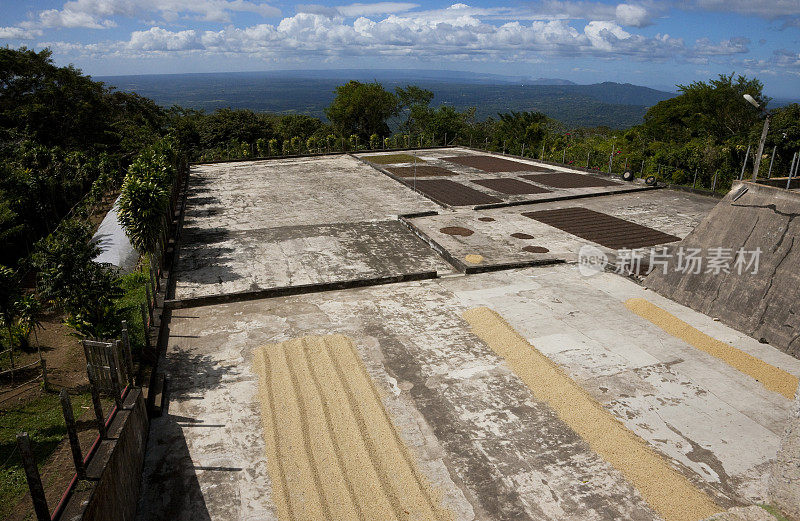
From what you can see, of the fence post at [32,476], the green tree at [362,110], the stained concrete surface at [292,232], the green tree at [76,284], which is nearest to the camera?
the fence post at [32,476]

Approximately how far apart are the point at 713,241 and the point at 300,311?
10272 mm

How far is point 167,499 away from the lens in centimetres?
611

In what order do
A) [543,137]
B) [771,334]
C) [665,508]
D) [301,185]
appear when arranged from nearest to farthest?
1. [665,508]
2. [771,334]
3. [301,185]
4. [543,137]

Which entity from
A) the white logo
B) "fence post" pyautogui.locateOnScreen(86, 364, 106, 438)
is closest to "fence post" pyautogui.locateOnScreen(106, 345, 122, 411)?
"fence post" pyautogui.locateOnScreen(86, 364, 106, 438)

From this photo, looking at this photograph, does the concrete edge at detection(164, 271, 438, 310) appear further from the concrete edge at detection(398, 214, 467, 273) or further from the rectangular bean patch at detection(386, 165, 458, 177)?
the rectangular bean patch at detection(386, 165, 458, 177)

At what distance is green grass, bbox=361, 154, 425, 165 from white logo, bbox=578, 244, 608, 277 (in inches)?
676

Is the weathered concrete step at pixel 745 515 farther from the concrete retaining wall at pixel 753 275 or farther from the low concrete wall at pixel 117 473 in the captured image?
the low concrete wall at pixel 117 473

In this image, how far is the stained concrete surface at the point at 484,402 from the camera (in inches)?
248

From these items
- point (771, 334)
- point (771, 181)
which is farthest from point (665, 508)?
point (771, 181)

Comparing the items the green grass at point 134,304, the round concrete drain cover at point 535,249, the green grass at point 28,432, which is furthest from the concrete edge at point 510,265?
the green grass at point 28,432

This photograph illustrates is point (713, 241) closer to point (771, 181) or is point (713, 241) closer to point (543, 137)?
point (771, 181)

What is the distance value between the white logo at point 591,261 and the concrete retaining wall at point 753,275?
156 centimetres

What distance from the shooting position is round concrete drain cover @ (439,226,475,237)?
16861mm

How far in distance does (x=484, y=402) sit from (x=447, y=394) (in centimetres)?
64
